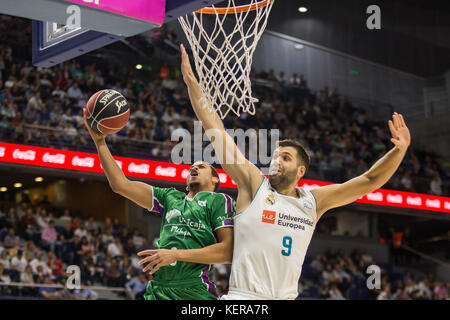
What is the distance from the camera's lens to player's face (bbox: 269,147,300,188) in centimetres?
379

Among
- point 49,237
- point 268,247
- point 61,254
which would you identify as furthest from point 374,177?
point 49,237

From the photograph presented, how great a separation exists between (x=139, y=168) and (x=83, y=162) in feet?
3.51

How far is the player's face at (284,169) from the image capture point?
379cm

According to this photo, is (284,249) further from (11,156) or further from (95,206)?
(95,206)

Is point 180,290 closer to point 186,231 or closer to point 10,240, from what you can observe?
point 186,231

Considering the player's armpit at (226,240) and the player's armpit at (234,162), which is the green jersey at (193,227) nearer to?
the player's armpit at (226,240)

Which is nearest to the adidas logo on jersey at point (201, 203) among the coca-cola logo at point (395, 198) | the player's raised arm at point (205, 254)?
the player's raised arm at point (205, 254)

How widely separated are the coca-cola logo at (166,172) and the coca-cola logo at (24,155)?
235 cm

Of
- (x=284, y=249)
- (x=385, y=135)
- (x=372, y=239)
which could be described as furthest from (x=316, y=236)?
(x=284, y=249)

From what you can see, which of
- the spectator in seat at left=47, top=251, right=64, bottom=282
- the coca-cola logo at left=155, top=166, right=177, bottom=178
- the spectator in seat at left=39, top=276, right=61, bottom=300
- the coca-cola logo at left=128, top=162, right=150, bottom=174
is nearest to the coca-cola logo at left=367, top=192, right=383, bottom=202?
the coca-cola logo at left=155, top=166, right=177, bottom=178

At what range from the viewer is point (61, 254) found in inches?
436

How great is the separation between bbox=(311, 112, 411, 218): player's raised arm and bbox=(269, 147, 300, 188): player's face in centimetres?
20

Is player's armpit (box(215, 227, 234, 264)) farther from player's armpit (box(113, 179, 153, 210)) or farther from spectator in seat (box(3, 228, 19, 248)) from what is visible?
spectator in seat (box(3, 228, 19, 248))
